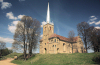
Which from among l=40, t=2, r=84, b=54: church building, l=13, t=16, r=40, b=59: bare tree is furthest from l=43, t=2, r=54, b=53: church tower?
l=13, t=16, r=40, b=59: bare tree

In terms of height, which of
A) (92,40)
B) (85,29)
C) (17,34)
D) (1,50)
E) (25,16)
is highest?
(25,16)

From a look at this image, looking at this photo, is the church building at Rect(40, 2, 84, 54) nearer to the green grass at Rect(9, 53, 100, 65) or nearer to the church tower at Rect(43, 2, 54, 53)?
the church tower at Rect(43, 2, 54, 53)

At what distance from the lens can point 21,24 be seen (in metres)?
28.7

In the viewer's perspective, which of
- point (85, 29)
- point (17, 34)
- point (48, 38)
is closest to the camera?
point (17, 34)

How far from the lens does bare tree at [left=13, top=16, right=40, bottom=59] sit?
27470 millimetres

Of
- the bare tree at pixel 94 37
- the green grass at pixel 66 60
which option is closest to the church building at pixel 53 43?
the bare tree at pixel 94 37

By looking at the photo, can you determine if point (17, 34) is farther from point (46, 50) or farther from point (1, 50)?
point (1, 50)

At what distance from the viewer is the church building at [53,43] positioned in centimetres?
4025

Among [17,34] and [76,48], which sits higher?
[17,34]

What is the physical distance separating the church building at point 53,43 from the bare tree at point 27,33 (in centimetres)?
1264

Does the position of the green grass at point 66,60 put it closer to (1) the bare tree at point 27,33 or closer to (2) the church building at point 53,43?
(1) the bare tree at point 27,33

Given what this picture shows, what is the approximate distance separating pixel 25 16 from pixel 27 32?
5.92 metres

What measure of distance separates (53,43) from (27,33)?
15713mm

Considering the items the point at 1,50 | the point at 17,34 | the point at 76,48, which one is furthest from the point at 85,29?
the point at 1,50
